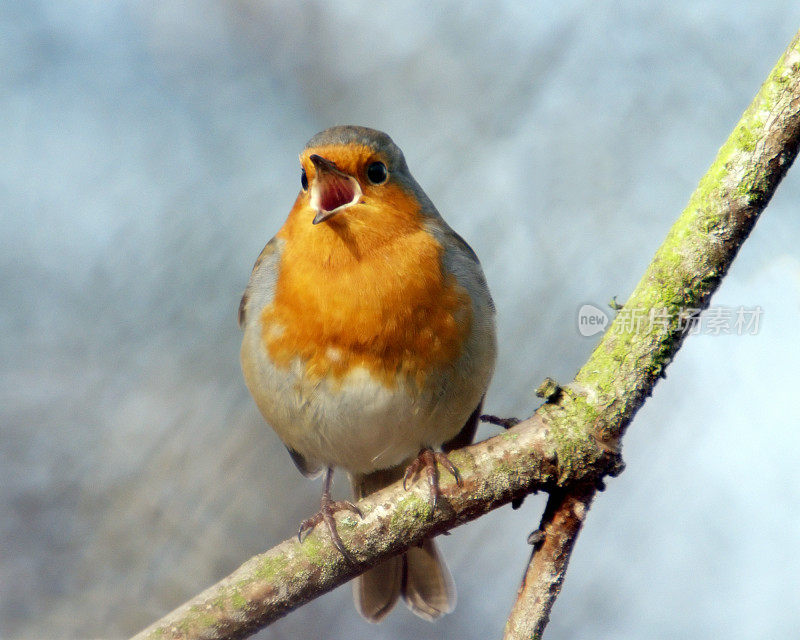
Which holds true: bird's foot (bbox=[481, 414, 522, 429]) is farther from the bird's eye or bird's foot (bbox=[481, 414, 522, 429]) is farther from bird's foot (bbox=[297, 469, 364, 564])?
the bird's eye

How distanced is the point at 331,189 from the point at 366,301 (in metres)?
0.48

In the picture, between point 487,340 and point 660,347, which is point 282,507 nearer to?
point 487,340

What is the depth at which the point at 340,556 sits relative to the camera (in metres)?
2.44

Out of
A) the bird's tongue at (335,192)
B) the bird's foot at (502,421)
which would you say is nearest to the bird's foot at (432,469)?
the bird's foot at (502,421)

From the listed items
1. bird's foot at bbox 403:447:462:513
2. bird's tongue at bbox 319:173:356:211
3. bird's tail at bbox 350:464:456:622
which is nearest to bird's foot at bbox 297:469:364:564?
bird's foot at bbox 403:447:462:513

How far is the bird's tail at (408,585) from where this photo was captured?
3457mm

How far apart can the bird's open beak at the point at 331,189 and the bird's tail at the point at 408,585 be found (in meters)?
1.18

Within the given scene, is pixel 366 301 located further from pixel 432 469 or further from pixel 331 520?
pixel 331 520

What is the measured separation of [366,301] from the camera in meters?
2.72

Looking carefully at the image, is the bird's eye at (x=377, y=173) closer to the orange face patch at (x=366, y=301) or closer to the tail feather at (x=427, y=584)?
the orange face patch at (x=366, y=301)

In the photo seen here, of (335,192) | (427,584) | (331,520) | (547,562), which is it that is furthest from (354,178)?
(427,584)

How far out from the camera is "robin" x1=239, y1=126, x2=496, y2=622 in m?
2.73

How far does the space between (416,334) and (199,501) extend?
5.40ft

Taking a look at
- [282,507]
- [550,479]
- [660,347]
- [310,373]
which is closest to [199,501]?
[282,507]
